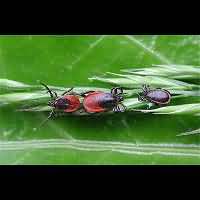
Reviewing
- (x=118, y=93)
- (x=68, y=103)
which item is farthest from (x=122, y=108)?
(x=68, y=103)

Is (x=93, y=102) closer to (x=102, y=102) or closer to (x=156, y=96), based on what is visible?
(x=102, y=102)

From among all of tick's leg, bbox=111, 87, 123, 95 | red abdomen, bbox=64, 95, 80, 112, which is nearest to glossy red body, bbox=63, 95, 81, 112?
red abdomen, bbox=64, 95, 80, 112

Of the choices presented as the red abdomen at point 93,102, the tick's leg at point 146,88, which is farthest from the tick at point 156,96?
the red abdomen at point 93,102

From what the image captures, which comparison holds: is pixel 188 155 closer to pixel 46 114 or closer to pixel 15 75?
pixel 46 114

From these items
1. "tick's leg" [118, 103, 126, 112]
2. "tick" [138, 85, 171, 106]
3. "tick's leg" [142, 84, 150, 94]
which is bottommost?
"tick's leg" [118, 103, 126, 112]

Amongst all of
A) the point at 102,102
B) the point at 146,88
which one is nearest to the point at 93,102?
the point at 102,102

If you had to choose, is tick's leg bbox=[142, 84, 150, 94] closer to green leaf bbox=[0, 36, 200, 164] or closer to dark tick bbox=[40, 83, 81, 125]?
green leaf bbox=[0, 36, 200, 164]
